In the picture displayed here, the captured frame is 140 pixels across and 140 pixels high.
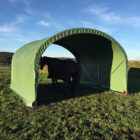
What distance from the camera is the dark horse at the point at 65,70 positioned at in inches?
374

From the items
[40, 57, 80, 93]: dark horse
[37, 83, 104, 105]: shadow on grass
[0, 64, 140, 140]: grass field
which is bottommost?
[0, 64, 140, 140]: grass field

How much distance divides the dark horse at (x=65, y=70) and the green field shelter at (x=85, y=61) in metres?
1.78

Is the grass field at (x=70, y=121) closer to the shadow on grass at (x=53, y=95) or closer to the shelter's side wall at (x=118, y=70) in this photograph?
the shadow on grass at (x=53, y=95)

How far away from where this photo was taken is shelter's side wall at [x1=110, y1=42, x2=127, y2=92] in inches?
375

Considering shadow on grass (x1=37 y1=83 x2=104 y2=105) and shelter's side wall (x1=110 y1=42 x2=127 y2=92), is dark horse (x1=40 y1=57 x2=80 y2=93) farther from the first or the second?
shelter's side wall (x1=110 y1=42 x2=127 y2=92)

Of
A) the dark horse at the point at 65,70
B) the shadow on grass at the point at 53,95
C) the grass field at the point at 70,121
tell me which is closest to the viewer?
the grass field at the point at 70,121

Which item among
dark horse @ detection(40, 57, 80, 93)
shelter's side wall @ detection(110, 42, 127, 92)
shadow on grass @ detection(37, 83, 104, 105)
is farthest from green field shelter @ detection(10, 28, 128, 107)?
dark horse @ detection(40, 57, 80, 93)

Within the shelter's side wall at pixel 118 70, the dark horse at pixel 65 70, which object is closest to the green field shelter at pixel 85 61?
the shelter's side wall at pixel 118 70

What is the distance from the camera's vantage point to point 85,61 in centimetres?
1348

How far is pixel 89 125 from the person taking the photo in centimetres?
507

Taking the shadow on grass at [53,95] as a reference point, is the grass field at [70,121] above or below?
below

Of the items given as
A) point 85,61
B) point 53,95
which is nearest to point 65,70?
point 53,95

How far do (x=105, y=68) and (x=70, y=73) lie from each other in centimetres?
347

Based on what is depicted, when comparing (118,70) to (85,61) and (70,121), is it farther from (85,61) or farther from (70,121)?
(70,121)
